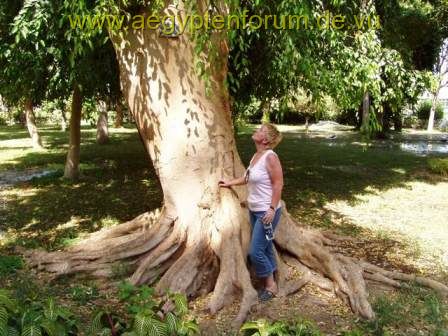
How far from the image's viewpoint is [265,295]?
196 inches

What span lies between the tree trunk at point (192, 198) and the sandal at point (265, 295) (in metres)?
0.12

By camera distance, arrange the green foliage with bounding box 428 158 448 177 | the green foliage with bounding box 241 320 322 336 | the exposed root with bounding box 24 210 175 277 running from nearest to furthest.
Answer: the green foliage with bounding box 241 320 322 336 → the exposed root with bounding box 24 210 175 277 → the green foliage with bounding box 428 158 448 177

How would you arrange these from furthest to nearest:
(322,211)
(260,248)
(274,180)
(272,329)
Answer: (322,211) → (260,248) → (274,180) → (272,329)

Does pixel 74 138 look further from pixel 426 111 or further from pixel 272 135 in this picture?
pixel 426 111

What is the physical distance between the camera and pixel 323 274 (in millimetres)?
5438

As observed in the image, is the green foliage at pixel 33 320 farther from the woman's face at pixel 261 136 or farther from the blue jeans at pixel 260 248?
the woman's face at pixel 261 136

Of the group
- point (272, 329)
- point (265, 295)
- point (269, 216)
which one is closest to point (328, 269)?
point (265, 295)

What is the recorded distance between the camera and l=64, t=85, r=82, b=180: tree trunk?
11234mm

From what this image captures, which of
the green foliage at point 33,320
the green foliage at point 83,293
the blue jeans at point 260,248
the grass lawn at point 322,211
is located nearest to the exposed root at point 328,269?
the grass lawn at point 322,211

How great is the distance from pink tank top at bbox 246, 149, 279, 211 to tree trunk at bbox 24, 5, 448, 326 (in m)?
0.69

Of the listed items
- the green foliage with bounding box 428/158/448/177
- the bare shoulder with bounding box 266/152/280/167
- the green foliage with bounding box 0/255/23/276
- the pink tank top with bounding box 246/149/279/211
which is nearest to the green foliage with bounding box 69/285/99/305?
the green foliage with bounding box 0/255/23/276

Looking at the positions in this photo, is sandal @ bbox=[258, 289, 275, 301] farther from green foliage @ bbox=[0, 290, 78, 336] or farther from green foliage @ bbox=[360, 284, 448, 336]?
green foliage @ bbox=[0, 290, 78, 336]

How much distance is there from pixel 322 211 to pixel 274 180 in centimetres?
487

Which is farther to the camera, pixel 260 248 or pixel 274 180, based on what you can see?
pixel 260 248
